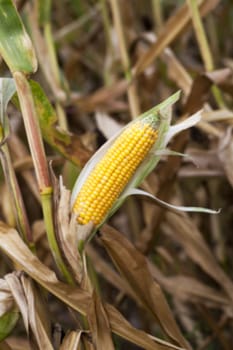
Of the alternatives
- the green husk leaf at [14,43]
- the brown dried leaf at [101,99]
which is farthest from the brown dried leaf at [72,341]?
the brown dried leaf at [101,99]

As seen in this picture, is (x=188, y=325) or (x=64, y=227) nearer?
(x=64, y=227)

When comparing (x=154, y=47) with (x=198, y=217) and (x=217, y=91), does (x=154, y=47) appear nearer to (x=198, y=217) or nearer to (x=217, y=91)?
(x=217, y=91)

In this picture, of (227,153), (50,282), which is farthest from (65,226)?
(227,153)

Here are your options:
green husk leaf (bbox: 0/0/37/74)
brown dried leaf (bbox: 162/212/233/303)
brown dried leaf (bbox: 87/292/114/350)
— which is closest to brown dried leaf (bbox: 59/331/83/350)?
brown dried leaf (bbox: 87/292/114/350)

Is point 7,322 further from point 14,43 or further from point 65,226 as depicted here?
point 14,43

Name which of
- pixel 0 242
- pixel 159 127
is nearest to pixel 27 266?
pixel 0 242

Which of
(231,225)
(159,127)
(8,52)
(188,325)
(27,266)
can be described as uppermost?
(8,52)

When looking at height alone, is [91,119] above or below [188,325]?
above
